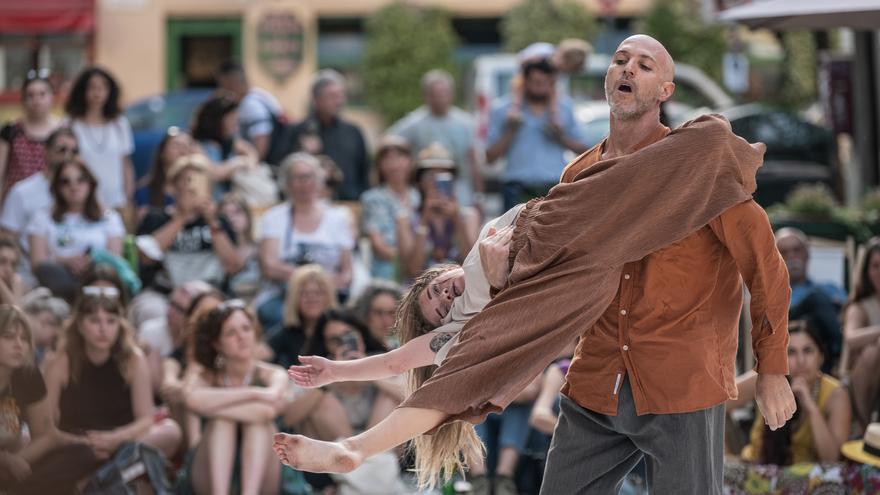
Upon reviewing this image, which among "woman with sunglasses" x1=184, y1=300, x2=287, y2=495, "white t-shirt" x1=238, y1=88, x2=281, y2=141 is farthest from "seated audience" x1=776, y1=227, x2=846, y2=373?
"white t-shirt" x1=238, y1=88, x2=281, y2=141

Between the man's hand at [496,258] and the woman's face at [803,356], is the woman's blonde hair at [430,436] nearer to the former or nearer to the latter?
the man's hand at [496,258]

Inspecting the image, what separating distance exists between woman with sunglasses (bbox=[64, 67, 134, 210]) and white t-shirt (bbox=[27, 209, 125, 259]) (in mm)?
904

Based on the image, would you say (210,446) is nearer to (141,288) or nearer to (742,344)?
(141,288)

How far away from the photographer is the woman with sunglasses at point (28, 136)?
9.81m

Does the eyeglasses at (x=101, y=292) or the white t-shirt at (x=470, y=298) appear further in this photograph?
the eyeglasses at (x=101, y=292)

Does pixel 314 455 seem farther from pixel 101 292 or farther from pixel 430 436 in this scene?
pixel 101 292

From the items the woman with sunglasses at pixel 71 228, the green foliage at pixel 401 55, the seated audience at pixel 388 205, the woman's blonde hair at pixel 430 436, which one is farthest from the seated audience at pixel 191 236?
the green foliage at pixel 401 55

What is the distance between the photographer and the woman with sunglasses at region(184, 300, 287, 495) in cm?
747

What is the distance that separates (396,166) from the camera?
1034 centimetres

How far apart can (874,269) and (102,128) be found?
16.4 feet

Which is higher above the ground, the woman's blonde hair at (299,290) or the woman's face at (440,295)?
the woman's face at (440,295)

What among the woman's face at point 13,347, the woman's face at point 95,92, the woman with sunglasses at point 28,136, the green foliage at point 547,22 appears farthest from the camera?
the green foliage at point 547,22

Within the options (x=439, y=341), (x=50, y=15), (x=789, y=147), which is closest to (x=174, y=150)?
(x=439, y=341)

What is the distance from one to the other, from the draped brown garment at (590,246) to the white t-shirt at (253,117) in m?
7.29
